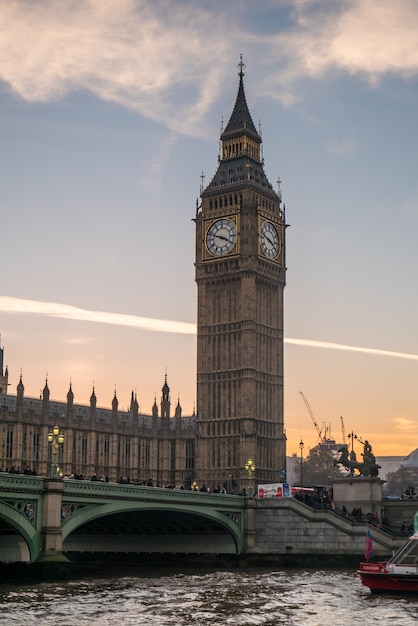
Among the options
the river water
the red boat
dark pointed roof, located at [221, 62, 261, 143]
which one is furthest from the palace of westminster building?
the red boat

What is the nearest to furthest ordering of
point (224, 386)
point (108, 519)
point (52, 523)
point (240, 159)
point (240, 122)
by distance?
point (52, 523) < point (108, 519) < point (224, 386) < point (240, 159) < point (240, 122)

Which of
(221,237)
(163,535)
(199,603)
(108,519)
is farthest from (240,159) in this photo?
(199,603)

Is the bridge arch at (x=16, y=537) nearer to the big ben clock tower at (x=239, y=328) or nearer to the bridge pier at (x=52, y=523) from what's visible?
the bridge pier at (x=52, y=523)

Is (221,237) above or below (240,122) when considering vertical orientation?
below

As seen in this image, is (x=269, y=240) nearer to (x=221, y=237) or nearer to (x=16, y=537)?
(x=221, y=237)

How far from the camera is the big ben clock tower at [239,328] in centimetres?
12800

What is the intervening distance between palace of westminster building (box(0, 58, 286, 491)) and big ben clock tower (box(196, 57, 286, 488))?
5.0 inches

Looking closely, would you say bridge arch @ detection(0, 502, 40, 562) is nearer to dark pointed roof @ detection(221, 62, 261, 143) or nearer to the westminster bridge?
the westminster bridge

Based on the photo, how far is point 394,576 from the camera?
5772 centimetres

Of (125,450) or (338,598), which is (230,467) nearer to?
(125,450)

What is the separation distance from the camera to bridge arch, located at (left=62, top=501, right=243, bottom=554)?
82.9m

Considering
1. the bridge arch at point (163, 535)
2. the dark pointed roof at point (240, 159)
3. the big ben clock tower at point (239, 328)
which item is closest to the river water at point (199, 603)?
the bridge arch at point (163, 535)

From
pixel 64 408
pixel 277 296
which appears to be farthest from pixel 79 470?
pixel 277 296

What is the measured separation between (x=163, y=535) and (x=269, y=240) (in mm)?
58453
